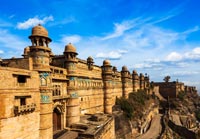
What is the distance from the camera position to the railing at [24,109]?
13539 millimetres

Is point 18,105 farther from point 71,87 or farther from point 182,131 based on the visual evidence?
point 182,131

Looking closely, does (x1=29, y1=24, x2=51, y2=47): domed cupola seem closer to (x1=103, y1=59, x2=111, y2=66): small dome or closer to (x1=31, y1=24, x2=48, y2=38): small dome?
(x1=31, y1=24, x2=48, y2=38): small dome

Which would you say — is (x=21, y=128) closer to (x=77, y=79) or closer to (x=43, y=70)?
(x=43, y=70)

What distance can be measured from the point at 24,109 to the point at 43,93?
282cm

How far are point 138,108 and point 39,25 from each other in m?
34.0

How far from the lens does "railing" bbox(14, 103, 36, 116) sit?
1354 centimetres

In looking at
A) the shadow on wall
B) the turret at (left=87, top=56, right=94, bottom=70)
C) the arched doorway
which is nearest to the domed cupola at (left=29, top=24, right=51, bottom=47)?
the arched doorway

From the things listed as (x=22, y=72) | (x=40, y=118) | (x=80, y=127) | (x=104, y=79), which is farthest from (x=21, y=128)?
(x=104, y=79)

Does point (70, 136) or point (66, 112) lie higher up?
point (66, 112)

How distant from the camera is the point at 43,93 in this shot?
16.8 metres

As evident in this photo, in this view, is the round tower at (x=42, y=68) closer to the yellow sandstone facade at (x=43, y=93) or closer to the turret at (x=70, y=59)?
the yellow sandstone facade at (x=43, y=93)

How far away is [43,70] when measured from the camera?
16797 millimetres

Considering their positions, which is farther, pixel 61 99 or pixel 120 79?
pixel 120 79

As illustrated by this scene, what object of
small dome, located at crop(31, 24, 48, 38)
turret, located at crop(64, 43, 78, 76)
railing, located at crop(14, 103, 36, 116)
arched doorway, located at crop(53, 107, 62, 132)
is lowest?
arched doorway, located at crop(53, 107, 62, 132)
